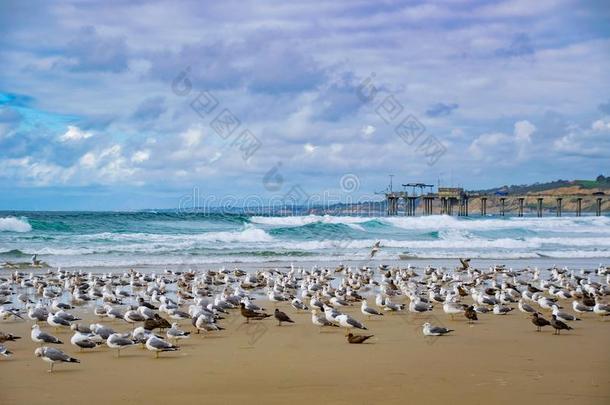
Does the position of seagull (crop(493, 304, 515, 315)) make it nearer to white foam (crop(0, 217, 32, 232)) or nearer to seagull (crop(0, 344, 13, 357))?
seagull (crop(0, 344, 13, 357))

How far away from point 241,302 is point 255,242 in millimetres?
29110

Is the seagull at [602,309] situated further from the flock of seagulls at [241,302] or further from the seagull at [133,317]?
the seagull at [133,317]

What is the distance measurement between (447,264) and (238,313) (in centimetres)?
1847

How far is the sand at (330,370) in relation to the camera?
28.8 feet

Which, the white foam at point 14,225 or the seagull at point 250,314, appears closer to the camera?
the seagull at point 250,314

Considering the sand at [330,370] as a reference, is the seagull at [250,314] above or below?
above

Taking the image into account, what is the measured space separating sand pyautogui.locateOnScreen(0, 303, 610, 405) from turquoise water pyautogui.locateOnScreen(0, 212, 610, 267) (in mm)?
19839

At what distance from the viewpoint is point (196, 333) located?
13.9 metres

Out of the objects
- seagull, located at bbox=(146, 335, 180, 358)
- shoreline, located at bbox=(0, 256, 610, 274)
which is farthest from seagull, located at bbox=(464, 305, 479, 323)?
shoreline, located at bbox=(0, 256, 610, 274)

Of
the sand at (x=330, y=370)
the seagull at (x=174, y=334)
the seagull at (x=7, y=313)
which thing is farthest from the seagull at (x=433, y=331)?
the seagull at (x=7, y=313)

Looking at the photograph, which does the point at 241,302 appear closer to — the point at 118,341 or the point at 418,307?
the point at 418,307

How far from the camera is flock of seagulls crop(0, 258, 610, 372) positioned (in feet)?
41.8

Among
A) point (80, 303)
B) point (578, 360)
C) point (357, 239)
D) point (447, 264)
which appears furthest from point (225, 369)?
point (357, 239)

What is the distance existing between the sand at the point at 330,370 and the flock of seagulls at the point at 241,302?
0.29 metres
